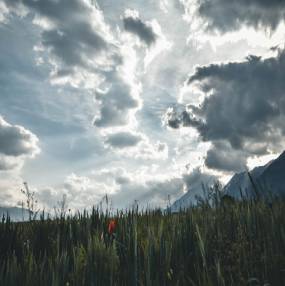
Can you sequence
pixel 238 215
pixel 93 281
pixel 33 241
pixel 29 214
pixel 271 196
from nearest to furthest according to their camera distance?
pixel 93 281 < pixel 238 215 < pixel 33 241 < pixel 271 196 < pixel 29 214

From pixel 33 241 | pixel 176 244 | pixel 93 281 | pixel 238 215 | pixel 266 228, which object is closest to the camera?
pixel 93 281

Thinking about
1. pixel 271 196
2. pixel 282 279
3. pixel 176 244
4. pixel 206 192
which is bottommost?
pixel 282 279

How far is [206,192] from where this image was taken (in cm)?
809

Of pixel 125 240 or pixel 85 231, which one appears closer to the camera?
pixel 125 240

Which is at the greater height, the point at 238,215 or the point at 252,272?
the point at 238,215

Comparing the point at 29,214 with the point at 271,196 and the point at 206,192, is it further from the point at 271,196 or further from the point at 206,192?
the point at 271,196

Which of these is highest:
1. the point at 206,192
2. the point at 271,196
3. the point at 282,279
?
the point at 206,192

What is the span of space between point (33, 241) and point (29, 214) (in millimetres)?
1543

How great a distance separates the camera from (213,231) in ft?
16.1

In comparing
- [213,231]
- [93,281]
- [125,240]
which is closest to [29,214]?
[125,240]

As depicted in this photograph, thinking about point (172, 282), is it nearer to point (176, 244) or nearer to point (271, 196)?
point (176, 244)

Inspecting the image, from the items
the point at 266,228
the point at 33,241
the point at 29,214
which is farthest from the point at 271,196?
the point at 29,214

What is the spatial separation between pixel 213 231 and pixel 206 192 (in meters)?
3.21

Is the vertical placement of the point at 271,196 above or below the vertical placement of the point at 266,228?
above
